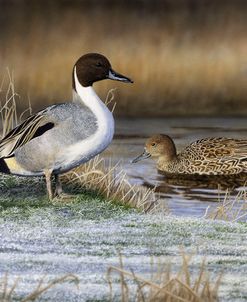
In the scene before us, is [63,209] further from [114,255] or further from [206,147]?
[206,147]

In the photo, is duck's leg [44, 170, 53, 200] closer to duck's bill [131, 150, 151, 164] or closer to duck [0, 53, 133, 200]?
duck [0, 53, 133, 200]

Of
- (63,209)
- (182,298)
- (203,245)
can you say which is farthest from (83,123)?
(182,298)

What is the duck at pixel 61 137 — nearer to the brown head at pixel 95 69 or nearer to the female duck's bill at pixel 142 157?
the brown head at pixel 95 69

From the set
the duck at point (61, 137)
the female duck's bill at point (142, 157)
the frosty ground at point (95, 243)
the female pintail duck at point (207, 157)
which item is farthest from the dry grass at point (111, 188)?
the female pintail duck at point (207, 157)

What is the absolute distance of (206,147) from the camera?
14.7 metres

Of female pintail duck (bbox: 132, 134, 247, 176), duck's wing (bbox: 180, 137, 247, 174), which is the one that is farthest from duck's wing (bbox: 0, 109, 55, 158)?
duck's wing (bbox: 180, 137, 247, 174)

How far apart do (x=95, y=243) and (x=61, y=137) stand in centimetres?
149

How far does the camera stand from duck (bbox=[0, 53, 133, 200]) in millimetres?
7863

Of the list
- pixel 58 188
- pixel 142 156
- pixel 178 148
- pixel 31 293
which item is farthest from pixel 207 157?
pixel 31 293

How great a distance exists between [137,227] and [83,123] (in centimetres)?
105

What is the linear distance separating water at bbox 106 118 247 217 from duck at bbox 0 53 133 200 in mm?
1334

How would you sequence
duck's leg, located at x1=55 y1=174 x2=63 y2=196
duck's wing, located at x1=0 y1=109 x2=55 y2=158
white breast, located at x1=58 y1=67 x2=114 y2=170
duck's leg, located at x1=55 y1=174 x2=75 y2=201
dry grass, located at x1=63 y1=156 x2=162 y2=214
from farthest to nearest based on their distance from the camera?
dry grass, located at x1=63 y1=156 x2=162 y2=214, duck's leg, located at x1=55 y1=174 x2=63 y2=196, duck's leg, located at x1=55 y1=174 x2=75 y2=201, duck's wing, located at x1=0 y1=109 x2=55 y2=158, white breast, located at x1=58 y1=67 x2=114 y2=170

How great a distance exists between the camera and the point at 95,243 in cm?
659

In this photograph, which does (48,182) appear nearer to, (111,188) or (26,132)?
(26,132)
